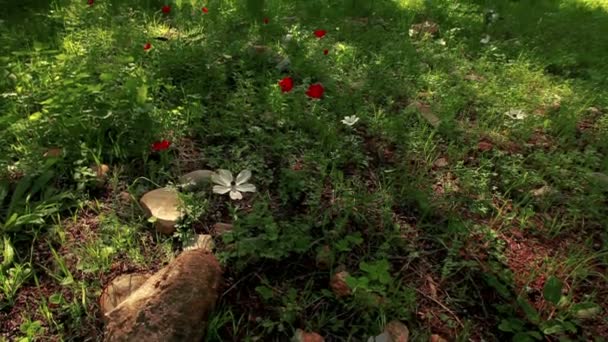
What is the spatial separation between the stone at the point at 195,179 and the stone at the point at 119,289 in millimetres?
455

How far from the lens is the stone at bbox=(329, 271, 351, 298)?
5.00 ft

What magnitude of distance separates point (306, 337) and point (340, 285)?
0.23 metres

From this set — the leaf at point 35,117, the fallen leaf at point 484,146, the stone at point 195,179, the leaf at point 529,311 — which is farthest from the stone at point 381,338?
the leaf at point 35,117

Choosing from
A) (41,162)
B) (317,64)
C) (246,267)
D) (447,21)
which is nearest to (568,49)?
(447,21)

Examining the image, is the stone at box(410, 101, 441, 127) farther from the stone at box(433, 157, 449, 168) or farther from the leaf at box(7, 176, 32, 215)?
the leaf at box(7, 176, 32, 215)

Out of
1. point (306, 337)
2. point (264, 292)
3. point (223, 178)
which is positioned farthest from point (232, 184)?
point (306, 337)

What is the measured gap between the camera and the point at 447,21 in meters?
3.94

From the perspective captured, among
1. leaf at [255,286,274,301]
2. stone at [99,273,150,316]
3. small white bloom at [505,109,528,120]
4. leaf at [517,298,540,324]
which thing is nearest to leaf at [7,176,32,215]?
stone at [99,273,150,316]

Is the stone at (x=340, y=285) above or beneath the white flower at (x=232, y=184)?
beneath

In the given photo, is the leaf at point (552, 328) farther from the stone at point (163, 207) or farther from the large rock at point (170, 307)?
the stone at point (163, 207)

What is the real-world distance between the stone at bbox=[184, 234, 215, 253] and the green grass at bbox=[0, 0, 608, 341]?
0.15 feet

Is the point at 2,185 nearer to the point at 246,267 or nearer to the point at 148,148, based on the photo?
the point at 148,148

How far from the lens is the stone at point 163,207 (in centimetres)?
174

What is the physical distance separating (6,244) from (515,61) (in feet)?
10.8
